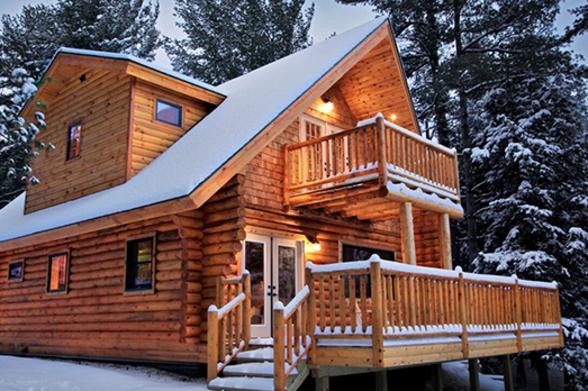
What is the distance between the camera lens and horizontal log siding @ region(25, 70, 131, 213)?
13.6m

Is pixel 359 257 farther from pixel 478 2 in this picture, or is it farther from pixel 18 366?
Result: pixel 478 2

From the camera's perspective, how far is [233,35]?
28.6m

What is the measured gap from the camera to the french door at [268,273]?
459 inches

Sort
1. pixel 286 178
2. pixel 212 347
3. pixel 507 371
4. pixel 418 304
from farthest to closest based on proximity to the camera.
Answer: pixel 507 371, pixel 286 178, pixel 212 347, pixel 418 304

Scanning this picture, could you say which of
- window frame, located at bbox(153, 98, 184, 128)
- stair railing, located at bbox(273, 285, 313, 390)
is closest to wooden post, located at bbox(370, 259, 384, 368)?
stair railing, located at bbox(273, 285, 313, 390)

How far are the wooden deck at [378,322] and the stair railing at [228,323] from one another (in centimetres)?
2

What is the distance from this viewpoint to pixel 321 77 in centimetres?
1212

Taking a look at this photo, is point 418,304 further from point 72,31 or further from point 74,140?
point 72,31

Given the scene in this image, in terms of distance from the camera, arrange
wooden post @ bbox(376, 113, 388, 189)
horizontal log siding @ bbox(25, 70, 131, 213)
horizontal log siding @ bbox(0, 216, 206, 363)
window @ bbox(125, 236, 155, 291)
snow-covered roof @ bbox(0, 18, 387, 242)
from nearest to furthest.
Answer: snow-covered roof @ bbox(0, 18, 387, 242) < horizontal log siding @ bbox(0, 216, 206, 363) < wooden post @ bbox(376, 113, 388, 189) < window @ bbox(125, 236, 155, 291) < horizontal log siding @ bbox(25, 70, 131, 213)

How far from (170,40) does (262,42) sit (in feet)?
17.6

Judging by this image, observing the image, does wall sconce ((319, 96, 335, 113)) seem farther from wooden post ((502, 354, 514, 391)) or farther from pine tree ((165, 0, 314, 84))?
pine tree ((165, 0, 314, 84))

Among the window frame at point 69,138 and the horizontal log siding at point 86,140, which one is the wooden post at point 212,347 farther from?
the window frame at point 69,138

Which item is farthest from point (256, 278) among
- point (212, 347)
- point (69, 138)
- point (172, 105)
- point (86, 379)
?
point (69, 138)

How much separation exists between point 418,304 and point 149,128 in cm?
771
